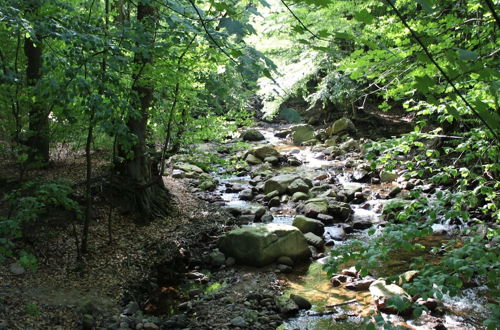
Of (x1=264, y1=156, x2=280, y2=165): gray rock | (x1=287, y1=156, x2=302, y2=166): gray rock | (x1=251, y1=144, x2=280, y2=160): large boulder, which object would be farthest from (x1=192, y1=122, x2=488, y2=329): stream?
(x1=251, y1=144, x2=280, y2=160): large boulder

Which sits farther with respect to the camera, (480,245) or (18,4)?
(18,4)

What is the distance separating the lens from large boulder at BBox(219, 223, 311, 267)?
7.20 meters

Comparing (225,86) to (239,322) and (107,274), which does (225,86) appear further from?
(107,274)

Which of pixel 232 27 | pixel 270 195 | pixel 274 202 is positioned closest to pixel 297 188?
pixel 270 195

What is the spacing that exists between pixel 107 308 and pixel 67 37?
12.2ft

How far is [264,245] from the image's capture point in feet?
23.7

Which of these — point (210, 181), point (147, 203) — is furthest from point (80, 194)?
point (210, 181)

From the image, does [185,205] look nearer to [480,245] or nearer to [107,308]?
[107,308]

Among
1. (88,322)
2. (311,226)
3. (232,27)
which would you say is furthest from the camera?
(311,226)

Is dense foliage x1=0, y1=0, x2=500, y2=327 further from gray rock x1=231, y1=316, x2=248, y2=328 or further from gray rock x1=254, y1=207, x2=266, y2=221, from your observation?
gray rock x1=254, y1=207, x2=266, y2=221

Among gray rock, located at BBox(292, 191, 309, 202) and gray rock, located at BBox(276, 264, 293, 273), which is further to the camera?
gray rock, located at BBox(292, 191, 309, 202)

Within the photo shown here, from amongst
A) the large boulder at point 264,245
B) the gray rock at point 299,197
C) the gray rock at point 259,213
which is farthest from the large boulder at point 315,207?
the large boulder at point 264,245

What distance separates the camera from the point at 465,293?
18.7 feet

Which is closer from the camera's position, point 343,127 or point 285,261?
point 285,261
